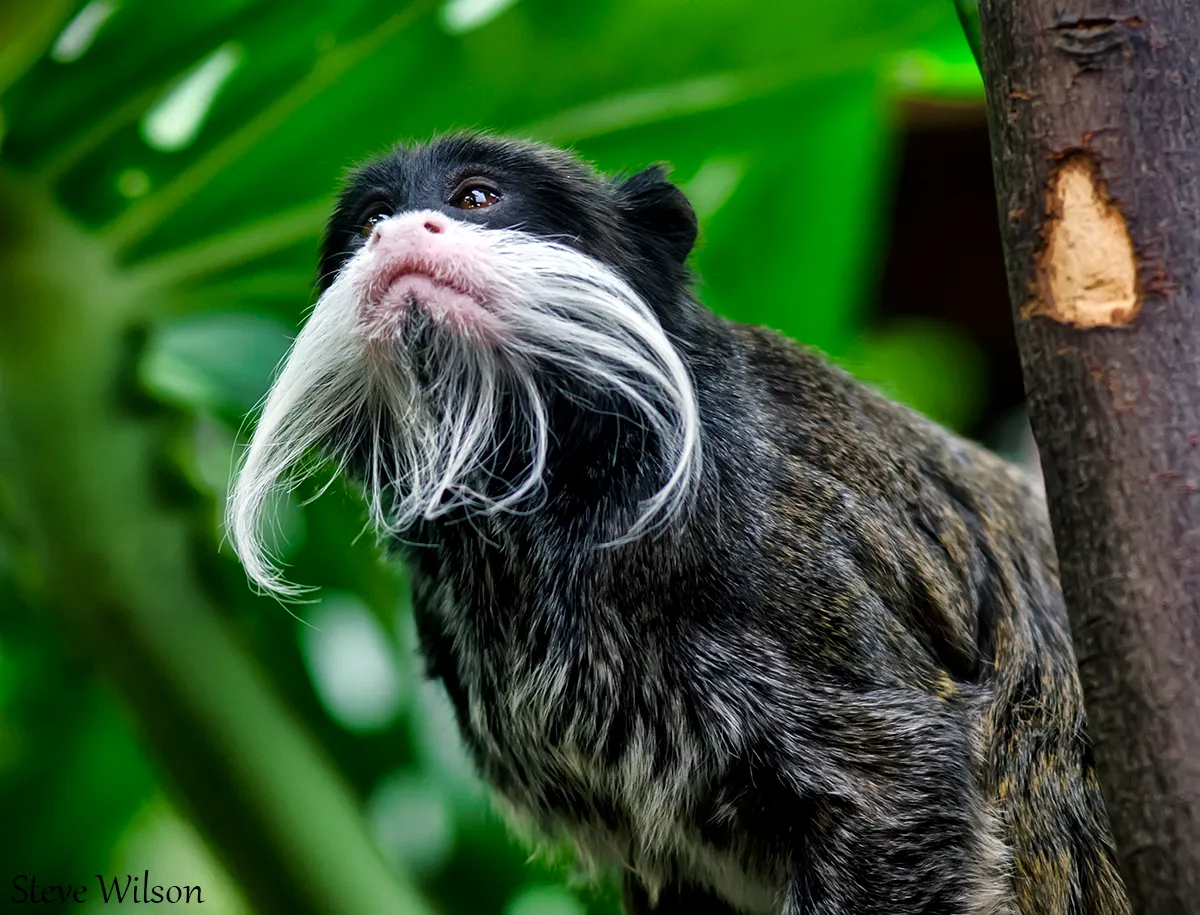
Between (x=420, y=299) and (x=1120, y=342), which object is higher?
(x=420, y=299)

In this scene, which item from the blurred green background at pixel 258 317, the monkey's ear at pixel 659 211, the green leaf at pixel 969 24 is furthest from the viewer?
the blurred green background at pixel 258 317

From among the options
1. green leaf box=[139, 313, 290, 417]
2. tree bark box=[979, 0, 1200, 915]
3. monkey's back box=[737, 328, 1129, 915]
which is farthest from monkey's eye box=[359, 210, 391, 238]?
tree bark box=[979, 0, 1200, 915]

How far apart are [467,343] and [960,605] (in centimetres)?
93

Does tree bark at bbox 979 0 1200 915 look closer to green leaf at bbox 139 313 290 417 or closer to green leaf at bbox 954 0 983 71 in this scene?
green leaf at bbox 954 0 983 71

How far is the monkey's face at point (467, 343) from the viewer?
2.11 m

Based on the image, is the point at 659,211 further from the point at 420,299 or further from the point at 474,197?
the point at 420,299

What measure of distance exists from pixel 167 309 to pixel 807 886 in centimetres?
196

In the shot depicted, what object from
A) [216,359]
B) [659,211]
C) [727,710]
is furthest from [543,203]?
[216,359]

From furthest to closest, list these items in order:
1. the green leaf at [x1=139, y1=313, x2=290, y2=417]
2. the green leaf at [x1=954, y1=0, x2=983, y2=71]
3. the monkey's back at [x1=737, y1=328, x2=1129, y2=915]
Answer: the green leaf at [x1=139, y1=313, x2=290, y2=417]
the monkey's back at [x1=737, y1=328, x2=1129, y2=915]
the green leaf at [x1=954, y1=0, x2=983, y2=71]

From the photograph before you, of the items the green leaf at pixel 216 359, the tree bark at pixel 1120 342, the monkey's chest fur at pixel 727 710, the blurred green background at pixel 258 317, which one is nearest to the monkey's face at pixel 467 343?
the monkey's chest fur at pixel 727 710

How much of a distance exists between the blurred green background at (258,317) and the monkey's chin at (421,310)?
27.8 inches

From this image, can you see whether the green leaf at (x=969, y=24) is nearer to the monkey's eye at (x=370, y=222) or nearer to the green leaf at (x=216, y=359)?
the monkey's eye at (x=370, y=222)

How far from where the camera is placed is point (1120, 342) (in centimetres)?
158

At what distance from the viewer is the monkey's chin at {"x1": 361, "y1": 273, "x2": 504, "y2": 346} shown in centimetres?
209
